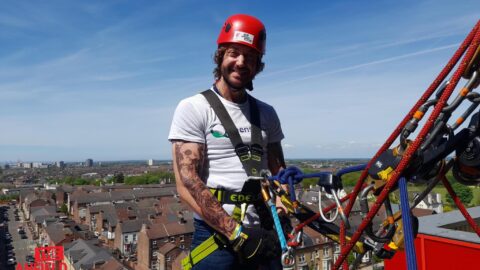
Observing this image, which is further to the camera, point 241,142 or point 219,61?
point 219,61

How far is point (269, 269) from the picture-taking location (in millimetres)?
2514

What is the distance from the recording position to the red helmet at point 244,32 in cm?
261

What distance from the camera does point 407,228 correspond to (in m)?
1.78

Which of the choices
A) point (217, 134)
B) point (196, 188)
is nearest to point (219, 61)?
point (217, 134)

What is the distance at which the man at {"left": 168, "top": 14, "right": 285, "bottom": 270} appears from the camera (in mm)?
2309

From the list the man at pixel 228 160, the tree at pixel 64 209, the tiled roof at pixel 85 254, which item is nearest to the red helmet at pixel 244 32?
the man at pixel 228 160

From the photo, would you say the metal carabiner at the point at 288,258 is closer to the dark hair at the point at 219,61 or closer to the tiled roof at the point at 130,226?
the dark hair at the point at 219,61

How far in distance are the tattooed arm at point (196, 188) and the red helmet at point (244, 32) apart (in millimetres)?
824

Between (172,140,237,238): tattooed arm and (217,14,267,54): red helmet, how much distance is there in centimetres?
82

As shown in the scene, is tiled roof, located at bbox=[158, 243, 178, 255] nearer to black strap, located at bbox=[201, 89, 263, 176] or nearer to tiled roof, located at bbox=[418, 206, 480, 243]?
tiled roof, located at bbox=[418, 206, 480, 243]

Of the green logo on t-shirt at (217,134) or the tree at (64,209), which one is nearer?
the green logo on t-shirt at (217,134)

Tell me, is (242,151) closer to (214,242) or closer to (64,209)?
(214,242)

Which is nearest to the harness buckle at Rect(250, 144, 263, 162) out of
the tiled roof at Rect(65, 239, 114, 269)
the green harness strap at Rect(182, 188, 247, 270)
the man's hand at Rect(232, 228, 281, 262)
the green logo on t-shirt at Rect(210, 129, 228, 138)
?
the green logo on t-shirt at Rect(210, 129, 228, 138)

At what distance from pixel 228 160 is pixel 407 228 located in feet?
4.03
